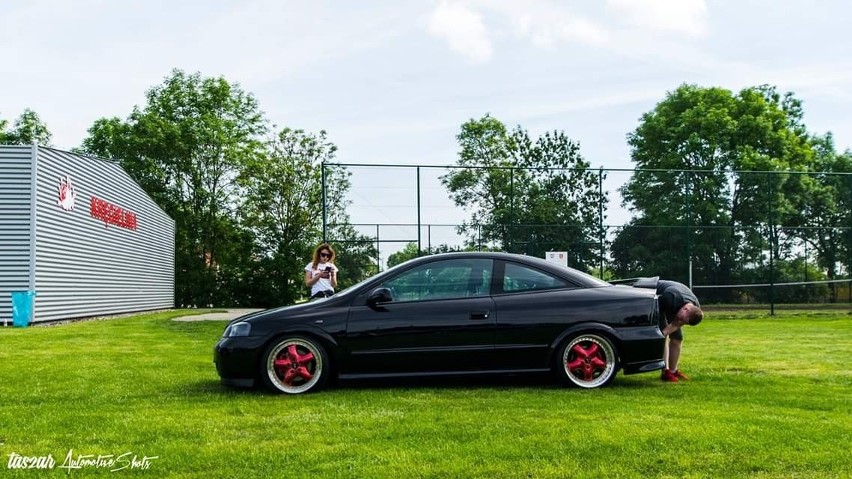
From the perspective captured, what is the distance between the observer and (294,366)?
24.2 feet

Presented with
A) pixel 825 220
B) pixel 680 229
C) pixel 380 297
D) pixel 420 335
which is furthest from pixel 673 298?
pixel 825 220

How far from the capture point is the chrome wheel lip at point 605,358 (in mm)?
7523

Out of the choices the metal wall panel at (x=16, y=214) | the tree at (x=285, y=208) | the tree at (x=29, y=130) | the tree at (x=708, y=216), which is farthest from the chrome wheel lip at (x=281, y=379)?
the tree at (x=29, y=130)

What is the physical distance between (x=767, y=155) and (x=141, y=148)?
1209 inches

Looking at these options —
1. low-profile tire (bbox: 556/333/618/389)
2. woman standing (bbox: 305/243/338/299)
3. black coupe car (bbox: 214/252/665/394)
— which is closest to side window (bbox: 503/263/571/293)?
black coupe car (bbox: 214/252/665/394)

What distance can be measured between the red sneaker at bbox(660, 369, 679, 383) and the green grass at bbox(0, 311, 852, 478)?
10.4 inches

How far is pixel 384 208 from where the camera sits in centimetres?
2386

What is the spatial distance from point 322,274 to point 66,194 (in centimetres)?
1269

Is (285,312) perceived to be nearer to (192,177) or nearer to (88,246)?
(88,246)

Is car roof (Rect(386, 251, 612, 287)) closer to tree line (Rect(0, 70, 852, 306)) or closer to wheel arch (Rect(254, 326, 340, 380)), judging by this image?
wheel arch (Rect(254, 326, 340, 380))

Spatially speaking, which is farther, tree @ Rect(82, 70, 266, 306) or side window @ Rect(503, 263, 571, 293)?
tree @ Rect(82, 70, 266, 306)

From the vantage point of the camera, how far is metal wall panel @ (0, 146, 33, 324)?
62.3ft

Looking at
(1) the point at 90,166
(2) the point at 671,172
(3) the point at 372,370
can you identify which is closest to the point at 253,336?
(3) the point at 372,370

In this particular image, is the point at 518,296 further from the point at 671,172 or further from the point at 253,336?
the point at 671,172
